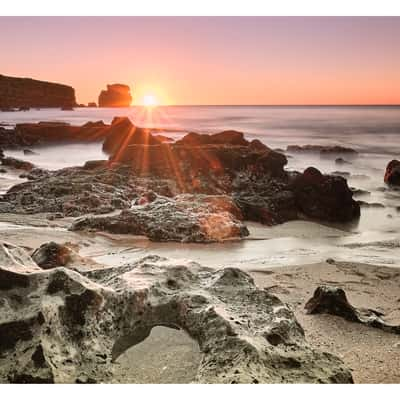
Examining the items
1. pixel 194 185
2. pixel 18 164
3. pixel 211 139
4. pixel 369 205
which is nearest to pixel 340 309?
pixel 194 185

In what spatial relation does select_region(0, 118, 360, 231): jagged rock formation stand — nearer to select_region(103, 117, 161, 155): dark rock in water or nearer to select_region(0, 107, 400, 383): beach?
select_region(0, 107, 400, 383): beach

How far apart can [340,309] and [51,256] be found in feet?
5.95

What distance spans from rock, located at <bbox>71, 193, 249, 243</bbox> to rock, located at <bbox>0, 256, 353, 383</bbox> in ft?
6.79

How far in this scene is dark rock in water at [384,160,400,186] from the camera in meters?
8.08

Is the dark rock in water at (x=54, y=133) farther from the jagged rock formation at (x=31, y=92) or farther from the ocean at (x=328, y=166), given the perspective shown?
the jagged rock formation at (x=31, y=92)

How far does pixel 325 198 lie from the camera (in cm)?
600

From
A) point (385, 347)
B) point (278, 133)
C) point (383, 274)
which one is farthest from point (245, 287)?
point (278, 133)

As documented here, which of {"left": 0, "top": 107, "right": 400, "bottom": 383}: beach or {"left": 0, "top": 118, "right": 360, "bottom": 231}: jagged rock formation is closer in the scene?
{"left": 0, "top": 107, "right": 400, "bottom": 383}: beach

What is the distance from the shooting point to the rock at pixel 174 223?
163 inches

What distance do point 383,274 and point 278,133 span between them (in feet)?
44.3

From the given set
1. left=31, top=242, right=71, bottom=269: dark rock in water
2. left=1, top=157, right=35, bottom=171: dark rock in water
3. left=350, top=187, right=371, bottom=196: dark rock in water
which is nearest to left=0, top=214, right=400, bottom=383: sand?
left=31, top=242, right=71, bottom=269: dark rock in water

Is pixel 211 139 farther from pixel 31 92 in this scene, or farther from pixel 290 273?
pixel 290 273
